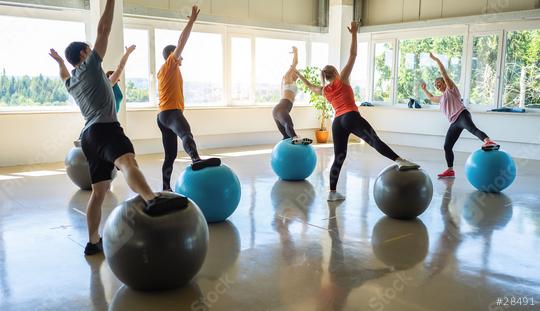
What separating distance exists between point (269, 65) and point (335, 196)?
20.3 ft

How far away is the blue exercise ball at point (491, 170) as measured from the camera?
5566mm

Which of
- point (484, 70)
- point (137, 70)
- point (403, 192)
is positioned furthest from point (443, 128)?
point (137, 70)

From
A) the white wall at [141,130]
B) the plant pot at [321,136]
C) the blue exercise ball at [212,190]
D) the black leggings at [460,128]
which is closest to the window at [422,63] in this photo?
the plant pot at [321,136]

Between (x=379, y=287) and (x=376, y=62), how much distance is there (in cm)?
902

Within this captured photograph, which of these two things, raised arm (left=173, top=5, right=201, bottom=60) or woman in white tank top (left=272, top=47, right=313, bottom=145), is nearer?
raised arm (left=173, top=5, right=201, bottom=60)

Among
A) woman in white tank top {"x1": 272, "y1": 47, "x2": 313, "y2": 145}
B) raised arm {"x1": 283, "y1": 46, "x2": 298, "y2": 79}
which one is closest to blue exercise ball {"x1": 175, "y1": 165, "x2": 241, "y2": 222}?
woman in white tank top {"x1": 272, "y1": 47, "x2": 313, "y2": 145}

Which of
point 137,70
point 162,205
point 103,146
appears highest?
point 137,70

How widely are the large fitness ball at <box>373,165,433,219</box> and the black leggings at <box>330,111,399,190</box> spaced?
320 millimetres

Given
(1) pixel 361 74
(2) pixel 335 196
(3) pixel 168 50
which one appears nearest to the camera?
(3) pixel 168 50

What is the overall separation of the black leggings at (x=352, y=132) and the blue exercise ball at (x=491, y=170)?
1.52 meters

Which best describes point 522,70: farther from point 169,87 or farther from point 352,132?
point 169,87

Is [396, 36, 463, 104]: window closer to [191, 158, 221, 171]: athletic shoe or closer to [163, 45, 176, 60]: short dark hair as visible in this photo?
[163, 45, 176, 60]: short dark hair

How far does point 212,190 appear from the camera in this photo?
13.7ft

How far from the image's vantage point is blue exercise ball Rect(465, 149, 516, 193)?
557 cm
